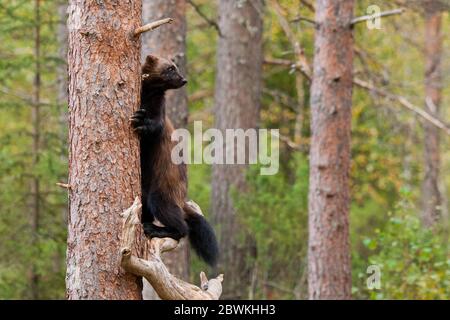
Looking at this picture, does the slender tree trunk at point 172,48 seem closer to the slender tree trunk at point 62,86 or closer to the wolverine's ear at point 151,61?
Result: the slender tree trunk at point 62,86

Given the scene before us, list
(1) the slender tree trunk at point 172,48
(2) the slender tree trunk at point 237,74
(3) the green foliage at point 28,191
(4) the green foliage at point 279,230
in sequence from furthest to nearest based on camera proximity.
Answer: (2) the slender tree trunk at point 237,74 < (4) the green foliage at point 279,230 < (3) the green foliage at point 28,191 < (1) the slender tree trunk at point 172,48

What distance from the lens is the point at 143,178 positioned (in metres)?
6.97

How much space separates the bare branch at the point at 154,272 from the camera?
4.90m

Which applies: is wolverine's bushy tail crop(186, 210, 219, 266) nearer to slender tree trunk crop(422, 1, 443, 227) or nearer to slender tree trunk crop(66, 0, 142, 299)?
slender tree trunk crop(66, 0, 142, 299)

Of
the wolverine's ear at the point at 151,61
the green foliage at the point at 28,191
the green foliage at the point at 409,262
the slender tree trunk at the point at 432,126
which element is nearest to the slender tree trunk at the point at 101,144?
the wolverine's ear at the point at 151,61

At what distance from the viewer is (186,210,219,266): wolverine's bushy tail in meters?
7.32

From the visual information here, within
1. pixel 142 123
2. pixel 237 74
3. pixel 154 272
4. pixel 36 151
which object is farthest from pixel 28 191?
pixel 154 272

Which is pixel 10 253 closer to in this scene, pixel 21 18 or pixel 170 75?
pixel 21 18

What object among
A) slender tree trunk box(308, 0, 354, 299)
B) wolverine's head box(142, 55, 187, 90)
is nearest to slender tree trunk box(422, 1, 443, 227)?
slender tree trunk box(308, 0, 354, 299)

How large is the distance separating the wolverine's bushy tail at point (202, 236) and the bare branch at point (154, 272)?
177cm

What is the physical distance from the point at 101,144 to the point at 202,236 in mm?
2370

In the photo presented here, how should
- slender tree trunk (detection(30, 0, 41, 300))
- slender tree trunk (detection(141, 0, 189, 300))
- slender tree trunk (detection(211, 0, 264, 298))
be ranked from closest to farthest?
slender tree trunk (detection(141, 0, 189, 300)), slender tree trunk (detection(30, 0, 41, 300)), slender tree trunk (detection(211, 0, 264, 298))

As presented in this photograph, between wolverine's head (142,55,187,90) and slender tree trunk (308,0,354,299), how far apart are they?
2.65m
